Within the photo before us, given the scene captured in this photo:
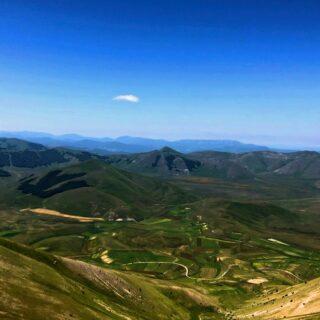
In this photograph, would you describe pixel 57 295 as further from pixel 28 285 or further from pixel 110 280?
pixel 110 280

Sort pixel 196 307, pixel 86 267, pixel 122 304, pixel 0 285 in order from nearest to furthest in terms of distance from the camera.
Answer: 1. pixel 0 285
2. pixel 122 304
3. pixel 86 267
4. pixel 196 307

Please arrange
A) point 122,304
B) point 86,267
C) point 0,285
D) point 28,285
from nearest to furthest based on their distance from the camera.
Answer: point 0,285 → point 28,285 → point 122,304 → point 86,267

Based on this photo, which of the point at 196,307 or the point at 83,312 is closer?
the point at 83,312

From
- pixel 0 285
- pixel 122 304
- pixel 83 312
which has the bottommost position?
pixel 122 304

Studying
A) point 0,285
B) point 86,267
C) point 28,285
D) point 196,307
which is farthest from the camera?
point 196,307

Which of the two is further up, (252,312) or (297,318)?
(297,318)

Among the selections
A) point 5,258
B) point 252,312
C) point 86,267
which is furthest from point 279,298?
point 5,258

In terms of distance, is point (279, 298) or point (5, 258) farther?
point (279, 298)

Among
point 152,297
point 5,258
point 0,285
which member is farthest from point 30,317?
point 152,297

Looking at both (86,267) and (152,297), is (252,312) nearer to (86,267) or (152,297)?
(152,297)
